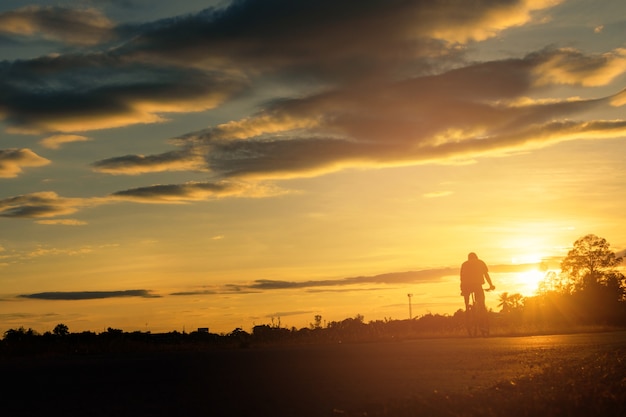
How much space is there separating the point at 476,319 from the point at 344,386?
52.3 ft

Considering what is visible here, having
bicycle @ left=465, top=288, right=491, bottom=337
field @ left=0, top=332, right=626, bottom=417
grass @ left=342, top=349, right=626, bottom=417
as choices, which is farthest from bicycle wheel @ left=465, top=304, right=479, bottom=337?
grass @ left=342, top=349, right=626, bottom=417

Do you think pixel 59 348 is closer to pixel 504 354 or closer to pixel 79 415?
pixel 504 354

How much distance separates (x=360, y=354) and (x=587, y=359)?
5.24m

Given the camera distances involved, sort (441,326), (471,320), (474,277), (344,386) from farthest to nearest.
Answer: (441,326) < (471,320) < (474,277) < (344,386)

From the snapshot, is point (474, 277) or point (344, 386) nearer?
point (344, 386)

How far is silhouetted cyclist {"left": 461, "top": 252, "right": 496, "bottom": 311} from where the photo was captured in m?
25.8

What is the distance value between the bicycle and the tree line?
2.26 metres

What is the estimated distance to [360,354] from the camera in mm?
18312

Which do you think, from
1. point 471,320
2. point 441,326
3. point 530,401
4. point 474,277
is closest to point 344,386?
point 530,401

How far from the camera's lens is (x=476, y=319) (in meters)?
26.5

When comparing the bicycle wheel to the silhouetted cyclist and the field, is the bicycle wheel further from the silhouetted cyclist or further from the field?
the field

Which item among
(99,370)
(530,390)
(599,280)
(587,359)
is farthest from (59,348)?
(599,280)

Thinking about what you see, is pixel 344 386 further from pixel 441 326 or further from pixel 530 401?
pixel 441 326

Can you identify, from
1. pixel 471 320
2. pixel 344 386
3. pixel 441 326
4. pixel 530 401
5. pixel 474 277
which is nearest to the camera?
pixel 530 401
